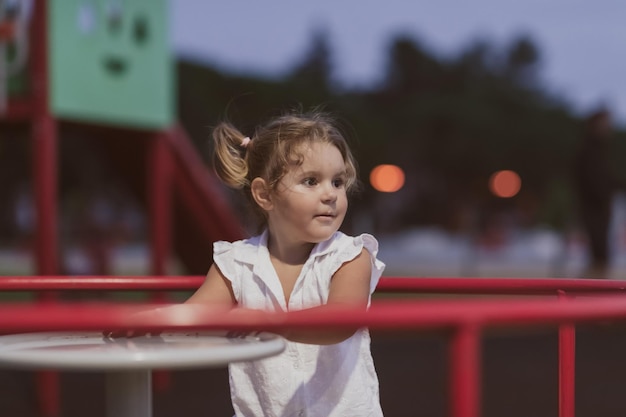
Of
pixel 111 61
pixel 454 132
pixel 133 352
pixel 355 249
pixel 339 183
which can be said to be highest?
pixel 454 132

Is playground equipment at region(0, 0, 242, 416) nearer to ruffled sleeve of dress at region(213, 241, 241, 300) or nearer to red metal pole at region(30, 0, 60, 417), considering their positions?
red metal pole at region(30, 0, 60, 417)

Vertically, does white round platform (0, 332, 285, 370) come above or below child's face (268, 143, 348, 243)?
below

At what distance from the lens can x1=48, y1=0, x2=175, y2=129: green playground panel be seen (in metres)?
5.54

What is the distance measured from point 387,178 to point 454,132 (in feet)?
9.25

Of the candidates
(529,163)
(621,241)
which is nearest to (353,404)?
(621,241)

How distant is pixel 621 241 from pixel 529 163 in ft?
52.5

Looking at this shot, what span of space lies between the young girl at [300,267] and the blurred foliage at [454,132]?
1295 inches

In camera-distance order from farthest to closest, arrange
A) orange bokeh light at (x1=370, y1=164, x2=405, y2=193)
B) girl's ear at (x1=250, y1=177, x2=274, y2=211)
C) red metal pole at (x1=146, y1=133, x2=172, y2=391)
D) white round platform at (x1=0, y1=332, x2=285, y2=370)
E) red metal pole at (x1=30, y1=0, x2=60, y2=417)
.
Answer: orange bokeh light at (x1=370, y1=164, x2=405, y2=193) < red metal pole at (x1=146, y1=133, x2=172, y2=391) < red metal pole at (x1=30, y1=0, x2=60, y2=417) < girl's ear at (x1=250, y1=177, x2=274, y2=211) < white round platform at (x1=0, y1=332, x2=285, y2=370)

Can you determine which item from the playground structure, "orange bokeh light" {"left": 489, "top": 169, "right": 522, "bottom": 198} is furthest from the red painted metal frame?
"orange bokeh light" {"left": 489, "top": 169, "right": 522, "bottom": 198}

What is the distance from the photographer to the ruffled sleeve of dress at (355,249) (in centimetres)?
202

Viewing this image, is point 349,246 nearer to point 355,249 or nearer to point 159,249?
point 355,249

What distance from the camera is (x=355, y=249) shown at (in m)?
2.03

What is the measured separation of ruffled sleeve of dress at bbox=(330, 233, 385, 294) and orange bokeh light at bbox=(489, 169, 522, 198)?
37850 mm

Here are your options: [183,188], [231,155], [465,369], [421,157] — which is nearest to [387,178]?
[421,157]
